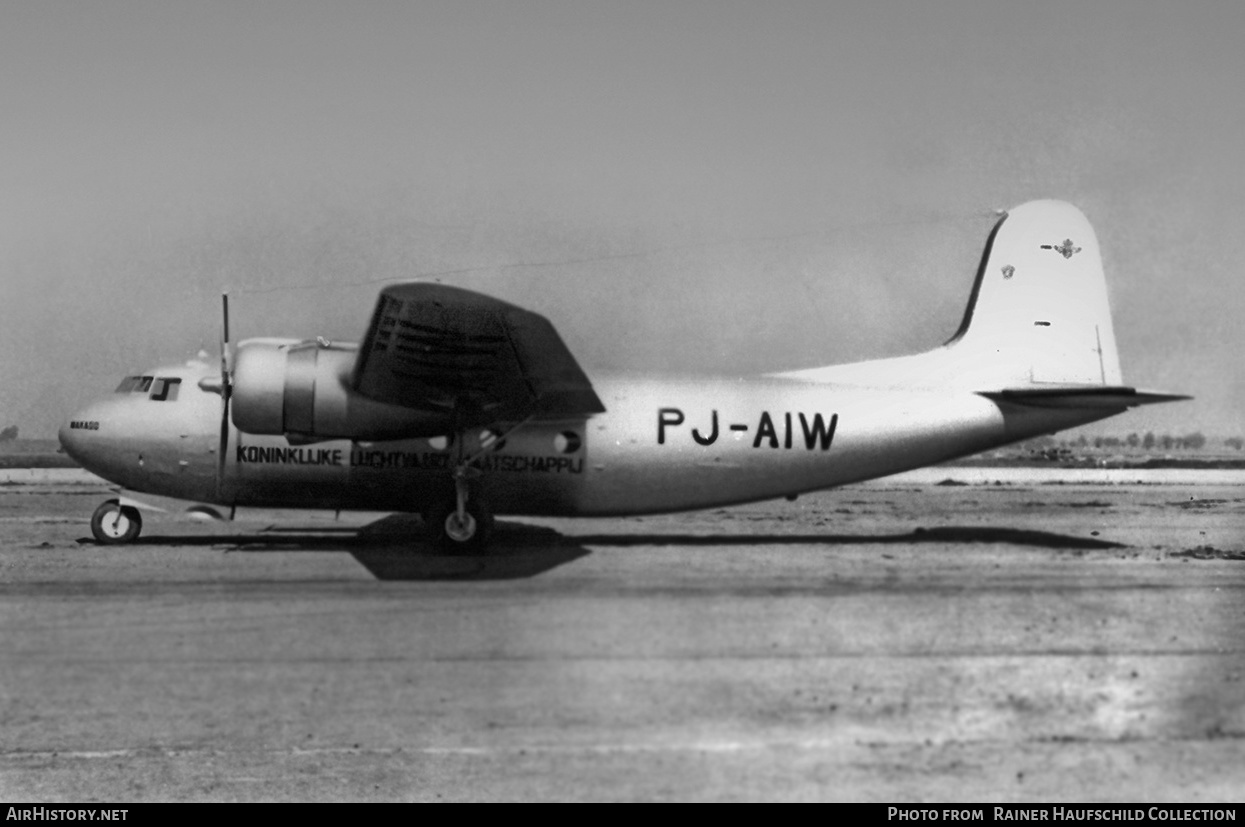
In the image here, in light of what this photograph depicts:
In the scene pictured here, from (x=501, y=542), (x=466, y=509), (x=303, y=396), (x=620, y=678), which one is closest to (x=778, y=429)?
(x=501, y=542)

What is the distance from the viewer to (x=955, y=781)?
5789mm

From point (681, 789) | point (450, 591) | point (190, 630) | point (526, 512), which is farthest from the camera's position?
point (526, 512)

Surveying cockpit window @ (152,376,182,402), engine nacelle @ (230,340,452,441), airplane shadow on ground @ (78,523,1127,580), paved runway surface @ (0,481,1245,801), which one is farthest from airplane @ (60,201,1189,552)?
paved runway surface @ (0,481,1245,801)

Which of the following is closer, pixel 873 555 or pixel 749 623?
pixel 749 623

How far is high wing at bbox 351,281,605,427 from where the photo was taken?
39.7 feet

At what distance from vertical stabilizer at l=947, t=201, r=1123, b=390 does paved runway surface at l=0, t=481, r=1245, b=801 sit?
143 inches

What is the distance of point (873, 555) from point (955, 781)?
9.38 meters

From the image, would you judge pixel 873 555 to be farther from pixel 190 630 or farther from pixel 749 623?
pixel 190 630

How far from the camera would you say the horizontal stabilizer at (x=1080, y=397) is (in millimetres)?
15641

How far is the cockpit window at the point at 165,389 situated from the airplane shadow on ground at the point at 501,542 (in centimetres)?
233

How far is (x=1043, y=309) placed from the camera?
16906 millimetres

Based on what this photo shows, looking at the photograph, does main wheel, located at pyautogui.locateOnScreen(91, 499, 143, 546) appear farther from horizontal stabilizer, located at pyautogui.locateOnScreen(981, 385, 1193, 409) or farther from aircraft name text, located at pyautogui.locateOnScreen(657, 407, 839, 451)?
horizontal stabilizer, located at pyautogui.locateOnScreen(981, 385, 1193, 409)

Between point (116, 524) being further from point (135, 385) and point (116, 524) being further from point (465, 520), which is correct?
point (465, 520)
